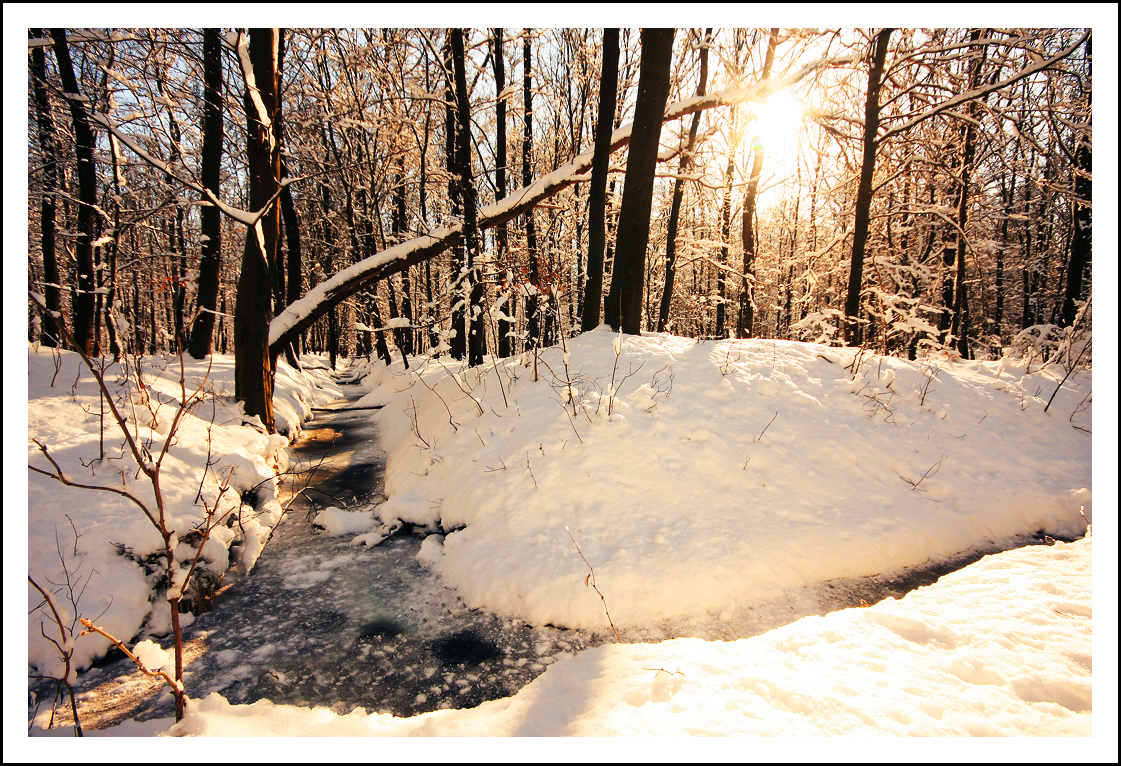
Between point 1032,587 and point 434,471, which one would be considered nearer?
point 1032,587

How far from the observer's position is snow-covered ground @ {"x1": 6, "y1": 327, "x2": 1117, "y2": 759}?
1.96 metres

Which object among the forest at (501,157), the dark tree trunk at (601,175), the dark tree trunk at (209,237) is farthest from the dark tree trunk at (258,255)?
the dark tree trunk at (601,175)

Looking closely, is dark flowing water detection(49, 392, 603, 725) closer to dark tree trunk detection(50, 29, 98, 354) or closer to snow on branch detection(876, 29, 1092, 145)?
dark tree trunk detection(50, 29, 98, 354)

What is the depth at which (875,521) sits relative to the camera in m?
3.82

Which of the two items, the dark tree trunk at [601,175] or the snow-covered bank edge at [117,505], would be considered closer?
the snow-covered bank edge at [117,505]

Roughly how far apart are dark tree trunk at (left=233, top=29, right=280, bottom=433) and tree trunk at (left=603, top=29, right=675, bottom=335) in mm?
4896

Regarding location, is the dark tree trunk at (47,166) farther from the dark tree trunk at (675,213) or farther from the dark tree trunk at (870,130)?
the dark tree trunk at (870,130)

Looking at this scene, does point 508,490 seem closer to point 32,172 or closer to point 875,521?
point 875,521

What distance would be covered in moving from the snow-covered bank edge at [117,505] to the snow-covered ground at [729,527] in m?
0.03

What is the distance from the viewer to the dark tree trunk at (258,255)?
5.94 meters

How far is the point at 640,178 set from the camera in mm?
6426

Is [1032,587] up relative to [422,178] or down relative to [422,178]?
down

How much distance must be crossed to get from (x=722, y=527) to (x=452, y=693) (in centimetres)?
230

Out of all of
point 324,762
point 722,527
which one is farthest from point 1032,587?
point 324,762
